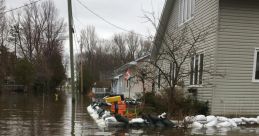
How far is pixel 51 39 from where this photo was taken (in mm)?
71438

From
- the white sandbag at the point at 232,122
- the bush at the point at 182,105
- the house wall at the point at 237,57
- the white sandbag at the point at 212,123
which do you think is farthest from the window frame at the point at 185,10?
the white sandbag at the point at 212,123

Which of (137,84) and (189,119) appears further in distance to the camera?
(137,84)

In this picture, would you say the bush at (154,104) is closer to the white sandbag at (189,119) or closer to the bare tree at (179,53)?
the bare tree at (179,53)

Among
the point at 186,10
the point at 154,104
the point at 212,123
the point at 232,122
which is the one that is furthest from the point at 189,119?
the point at 186,10

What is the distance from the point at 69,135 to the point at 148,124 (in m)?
3.24

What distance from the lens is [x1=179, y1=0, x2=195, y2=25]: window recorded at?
2135cm

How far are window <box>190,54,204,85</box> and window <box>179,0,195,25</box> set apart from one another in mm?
2545

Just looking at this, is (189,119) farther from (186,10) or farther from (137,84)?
(137,84)

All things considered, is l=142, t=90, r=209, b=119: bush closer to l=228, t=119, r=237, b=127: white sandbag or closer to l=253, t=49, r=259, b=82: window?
l=228, t=119, r=237, b=127: white sandbag

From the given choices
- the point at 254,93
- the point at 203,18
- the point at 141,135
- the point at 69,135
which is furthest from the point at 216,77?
the point at 69,135

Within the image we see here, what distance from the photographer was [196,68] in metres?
19.5

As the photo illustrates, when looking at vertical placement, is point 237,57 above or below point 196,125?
above

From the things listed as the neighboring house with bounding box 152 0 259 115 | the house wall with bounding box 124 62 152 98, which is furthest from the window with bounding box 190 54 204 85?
the house wall with bounding box 124 62 152 98

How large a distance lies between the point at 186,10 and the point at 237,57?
5364 millimetres
